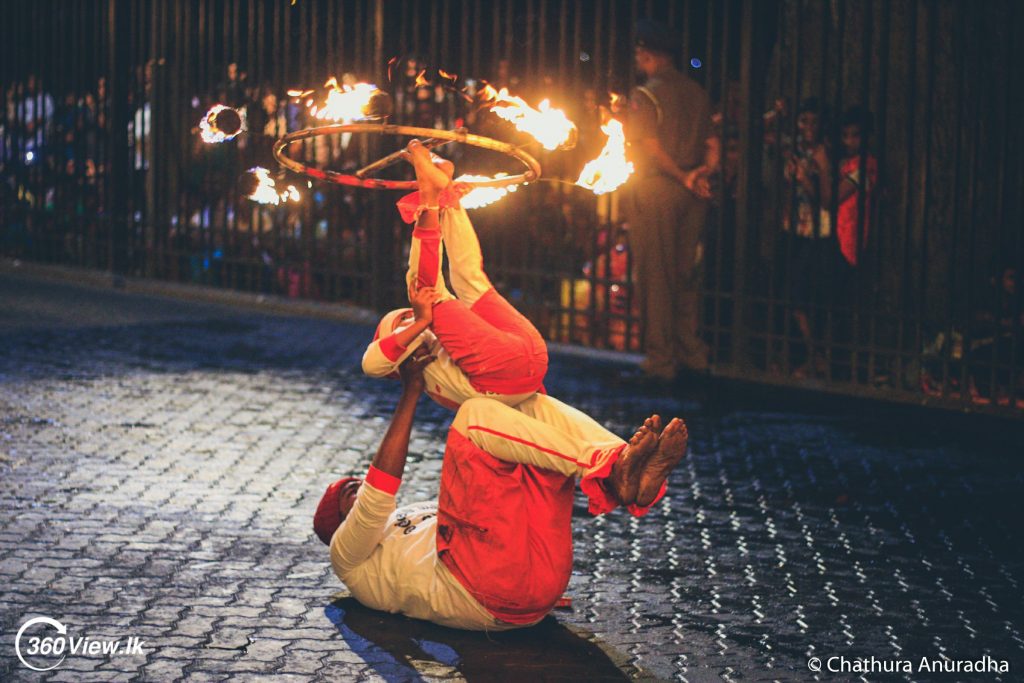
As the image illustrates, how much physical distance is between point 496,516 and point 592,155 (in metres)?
7.34

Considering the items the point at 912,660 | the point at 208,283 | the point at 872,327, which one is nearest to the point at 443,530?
the point at 912,660

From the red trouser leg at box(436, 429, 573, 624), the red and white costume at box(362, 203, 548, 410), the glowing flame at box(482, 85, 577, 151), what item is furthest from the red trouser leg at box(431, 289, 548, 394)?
the glowing flame at box(482, 85, 577, 151)

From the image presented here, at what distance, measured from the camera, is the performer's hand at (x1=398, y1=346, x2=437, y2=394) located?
6.04m

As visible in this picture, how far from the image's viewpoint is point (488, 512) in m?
5.88

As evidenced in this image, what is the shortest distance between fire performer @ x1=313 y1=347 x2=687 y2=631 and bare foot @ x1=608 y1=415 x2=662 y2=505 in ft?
0.04

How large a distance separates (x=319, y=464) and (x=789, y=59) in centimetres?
581

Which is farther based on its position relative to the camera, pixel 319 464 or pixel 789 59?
pixel 789 59

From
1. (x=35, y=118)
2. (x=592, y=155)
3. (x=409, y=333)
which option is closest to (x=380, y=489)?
(x=409, y=333)

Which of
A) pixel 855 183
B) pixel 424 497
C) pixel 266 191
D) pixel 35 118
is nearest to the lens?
pixel 266 191

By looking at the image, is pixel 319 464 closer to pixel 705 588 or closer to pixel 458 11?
pixel 705 588

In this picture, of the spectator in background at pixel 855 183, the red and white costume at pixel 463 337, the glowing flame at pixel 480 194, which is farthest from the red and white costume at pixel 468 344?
the spectator in background at pixel 855 183

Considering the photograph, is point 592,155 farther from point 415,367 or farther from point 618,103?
point 415,367

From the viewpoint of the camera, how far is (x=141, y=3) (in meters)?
16.6

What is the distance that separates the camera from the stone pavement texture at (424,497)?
228 inches
